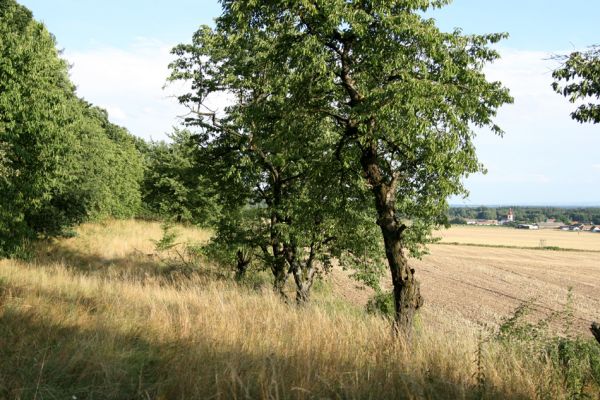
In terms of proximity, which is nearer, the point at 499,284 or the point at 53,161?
the point at 53,161

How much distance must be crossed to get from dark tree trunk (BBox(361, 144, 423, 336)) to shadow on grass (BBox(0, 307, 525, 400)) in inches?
107

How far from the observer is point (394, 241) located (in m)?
7.25

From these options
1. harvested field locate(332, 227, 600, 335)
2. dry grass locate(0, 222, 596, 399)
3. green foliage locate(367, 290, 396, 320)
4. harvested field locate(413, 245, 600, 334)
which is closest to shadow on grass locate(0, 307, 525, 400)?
dry grass locate(0, 222, 596, 399)

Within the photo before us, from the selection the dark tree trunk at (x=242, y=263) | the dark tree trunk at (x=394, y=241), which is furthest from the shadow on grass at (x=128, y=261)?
the dark tree trunk at (x=394, y=241)

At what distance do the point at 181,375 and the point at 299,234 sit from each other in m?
8.26

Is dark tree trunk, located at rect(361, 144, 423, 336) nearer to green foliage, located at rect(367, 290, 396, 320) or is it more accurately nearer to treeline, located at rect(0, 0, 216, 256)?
green foliage, located at rect(367, 290, 396, 320)

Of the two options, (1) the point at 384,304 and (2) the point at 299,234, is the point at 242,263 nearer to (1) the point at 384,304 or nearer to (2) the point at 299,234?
(2) the point at 299,234

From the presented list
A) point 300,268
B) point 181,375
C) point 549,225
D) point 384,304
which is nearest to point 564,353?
point 181,375

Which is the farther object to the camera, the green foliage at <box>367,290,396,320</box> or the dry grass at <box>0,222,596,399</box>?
the green foliage at <box>367,290,396,320</box>

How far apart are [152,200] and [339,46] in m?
31.3

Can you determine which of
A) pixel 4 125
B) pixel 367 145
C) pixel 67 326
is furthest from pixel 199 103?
pixel 67 326

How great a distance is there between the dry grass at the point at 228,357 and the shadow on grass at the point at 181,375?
11 millimetres

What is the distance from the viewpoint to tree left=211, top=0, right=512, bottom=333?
6371mm

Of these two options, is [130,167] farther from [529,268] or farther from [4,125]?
[529,268]
